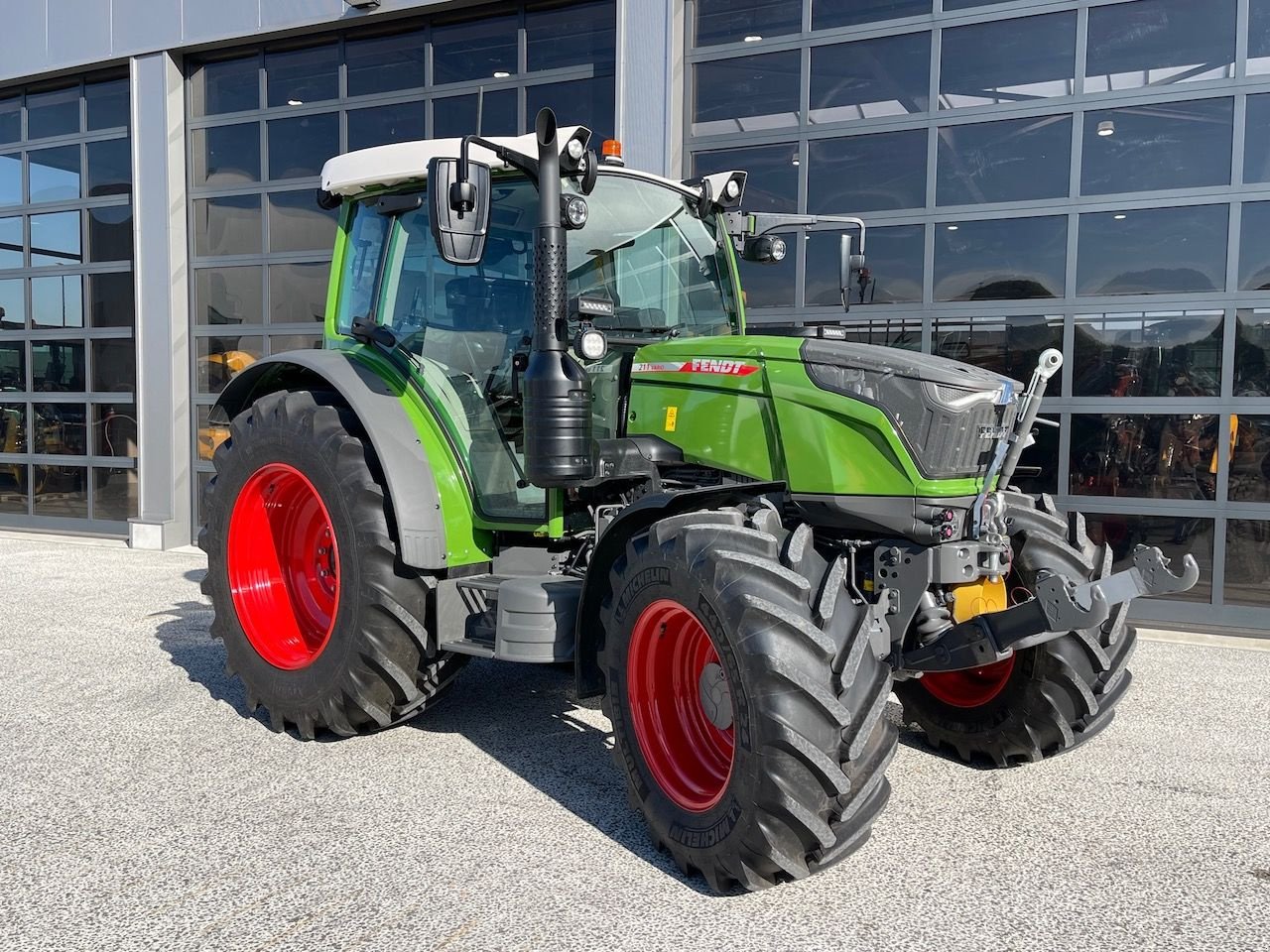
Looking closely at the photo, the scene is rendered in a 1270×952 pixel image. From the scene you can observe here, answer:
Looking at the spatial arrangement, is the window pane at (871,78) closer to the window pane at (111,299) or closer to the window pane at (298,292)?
the window pane at (298,292)

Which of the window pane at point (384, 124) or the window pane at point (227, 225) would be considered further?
the window pane at point (227, 225)

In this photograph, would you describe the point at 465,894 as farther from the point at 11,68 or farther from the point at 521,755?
the point at 11,68

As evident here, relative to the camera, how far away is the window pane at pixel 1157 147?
20.8 feet

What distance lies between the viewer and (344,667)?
3.82 meters

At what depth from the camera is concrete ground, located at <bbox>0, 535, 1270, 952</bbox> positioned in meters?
2.60

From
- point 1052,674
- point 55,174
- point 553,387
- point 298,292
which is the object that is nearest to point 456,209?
point 553,387

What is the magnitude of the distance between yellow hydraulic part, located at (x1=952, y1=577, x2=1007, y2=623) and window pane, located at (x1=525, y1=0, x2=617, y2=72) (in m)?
5.97

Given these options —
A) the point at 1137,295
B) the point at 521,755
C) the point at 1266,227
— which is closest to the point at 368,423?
the point at 521,755

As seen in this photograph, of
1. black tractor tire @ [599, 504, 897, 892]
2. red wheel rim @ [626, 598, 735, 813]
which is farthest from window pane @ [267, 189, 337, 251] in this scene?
black tractor tire @ [599, 504, 897, 892]

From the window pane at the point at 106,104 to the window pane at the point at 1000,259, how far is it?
8.14 meters

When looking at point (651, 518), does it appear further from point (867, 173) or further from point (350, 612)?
point (867, 173)

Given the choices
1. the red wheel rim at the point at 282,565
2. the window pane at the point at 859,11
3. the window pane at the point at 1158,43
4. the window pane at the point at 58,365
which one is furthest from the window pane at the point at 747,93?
the window pane at the point at 58,365

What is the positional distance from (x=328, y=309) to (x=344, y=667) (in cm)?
174

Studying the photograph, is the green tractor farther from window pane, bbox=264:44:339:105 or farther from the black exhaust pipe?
window pane, bbox=264:44:339:105
